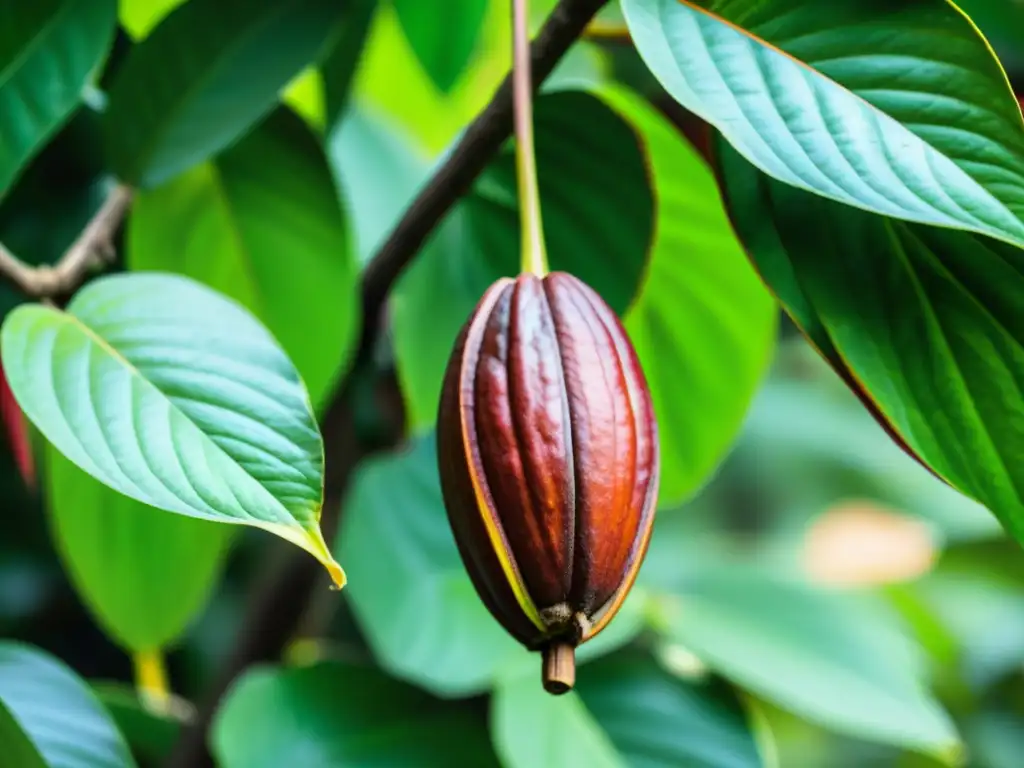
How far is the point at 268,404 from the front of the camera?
31 cm

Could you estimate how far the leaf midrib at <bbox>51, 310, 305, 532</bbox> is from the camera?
0.28m

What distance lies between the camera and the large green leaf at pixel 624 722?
0.49 meters

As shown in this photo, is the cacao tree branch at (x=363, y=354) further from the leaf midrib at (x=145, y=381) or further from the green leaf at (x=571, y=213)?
the leaf midrib at (x=145, y=381)

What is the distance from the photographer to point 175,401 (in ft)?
1.04

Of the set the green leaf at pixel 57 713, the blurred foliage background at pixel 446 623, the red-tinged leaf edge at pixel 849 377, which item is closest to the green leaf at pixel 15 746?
the green leaf at pixel 57 713

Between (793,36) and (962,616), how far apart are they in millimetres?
1173

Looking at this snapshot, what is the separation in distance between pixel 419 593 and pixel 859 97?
0.35m

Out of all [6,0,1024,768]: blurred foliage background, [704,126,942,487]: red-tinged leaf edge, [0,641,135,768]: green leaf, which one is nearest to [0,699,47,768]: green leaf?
[0,641,135,768]: green leaf

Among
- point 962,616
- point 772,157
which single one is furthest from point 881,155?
point 962,616

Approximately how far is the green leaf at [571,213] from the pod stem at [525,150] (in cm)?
11

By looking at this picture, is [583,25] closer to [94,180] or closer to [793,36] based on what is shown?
[793,36]

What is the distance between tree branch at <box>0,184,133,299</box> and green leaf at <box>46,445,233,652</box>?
0.47 feet

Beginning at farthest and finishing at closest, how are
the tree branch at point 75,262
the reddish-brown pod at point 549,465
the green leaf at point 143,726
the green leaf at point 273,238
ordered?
the green leaf at point 143,726 → the green leaf at point 273,238 → the tree branch at point 75,262 → the reddish-brown pod at point 549,465

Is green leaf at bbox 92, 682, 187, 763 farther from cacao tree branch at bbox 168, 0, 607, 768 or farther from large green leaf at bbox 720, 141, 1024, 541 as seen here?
large green leaf at bbox 720, 141, 1024, 541
